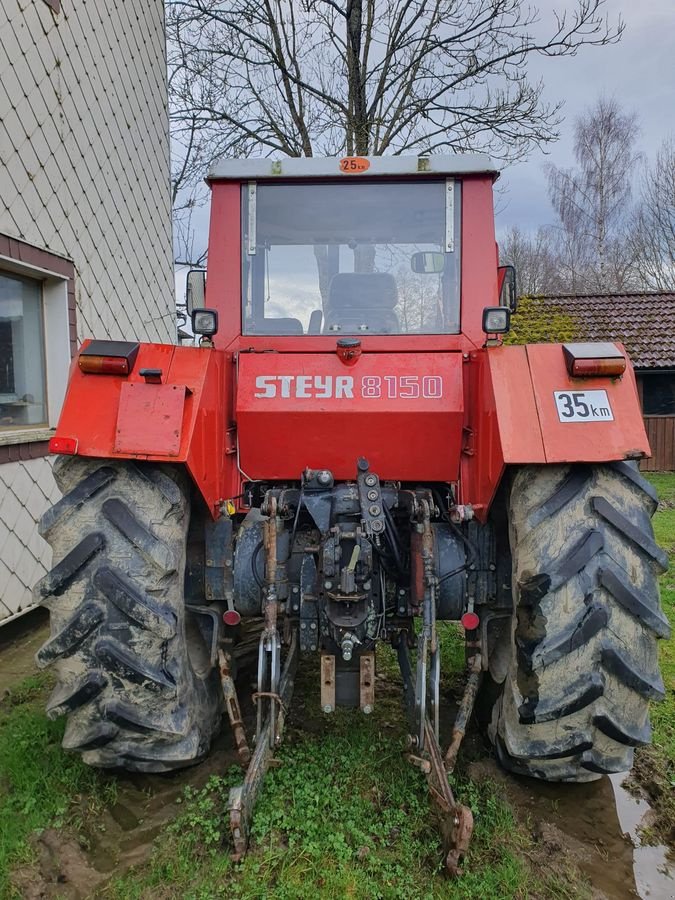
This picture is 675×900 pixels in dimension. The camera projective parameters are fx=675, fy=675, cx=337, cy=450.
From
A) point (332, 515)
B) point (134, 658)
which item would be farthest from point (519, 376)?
point (134, 658)

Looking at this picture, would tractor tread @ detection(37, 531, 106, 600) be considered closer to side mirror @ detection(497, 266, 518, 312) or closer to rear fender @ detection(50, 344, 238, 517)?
rear fender @ detection(50, 344, 238, 517)

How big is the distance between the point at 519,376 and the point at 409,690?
1231mm

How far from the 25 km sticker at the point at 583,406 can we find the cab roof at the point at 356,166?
116cm

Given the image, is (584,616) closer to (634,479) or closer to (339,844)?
(634,479)

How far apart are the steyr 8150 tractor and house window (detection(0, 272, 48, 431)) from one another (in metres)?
2.11

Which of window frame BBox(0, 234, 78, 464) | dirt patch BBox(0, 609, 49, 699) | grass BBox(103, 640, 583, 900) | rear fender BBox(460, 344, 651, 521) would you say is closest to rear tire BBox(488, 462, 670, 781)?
rear fender BBox(460, 344, 651, 521)

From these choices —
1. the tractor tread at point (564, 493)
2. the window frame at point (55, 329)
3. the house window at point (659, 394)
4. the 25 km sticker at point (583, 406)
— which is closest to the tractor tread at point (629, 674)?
the tractor tread at point (564, 493)

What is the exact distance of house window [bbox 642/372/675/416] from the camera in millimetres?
12414

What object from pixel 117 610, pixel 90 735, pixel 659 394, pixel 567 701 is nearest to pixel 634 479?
pixel 567 701

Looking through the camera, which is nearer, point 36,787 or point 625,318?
point 36,787

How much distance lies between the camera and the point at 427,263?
2.91 meters

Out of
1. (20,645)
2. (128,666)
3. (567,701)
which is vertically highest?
(128,666)

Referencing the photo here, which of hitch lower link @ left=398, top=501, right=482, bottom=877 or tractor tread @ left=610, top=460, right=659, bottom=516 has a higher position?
tractor tread @ left=610, top=460, right=659, bottom=516

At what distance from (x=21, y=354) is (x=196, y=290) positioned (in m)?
2.24
